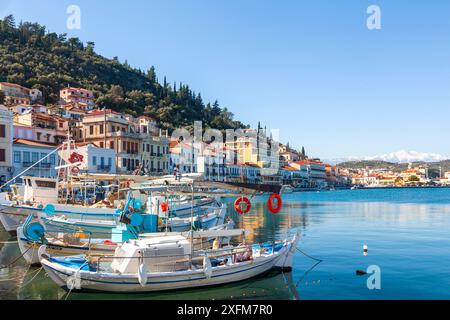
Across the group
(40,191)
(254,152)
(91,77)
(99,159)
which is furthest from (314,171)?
(40,191)

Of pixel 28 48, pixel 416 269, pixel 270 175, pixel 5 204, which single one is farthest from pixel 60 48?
pixel 416 269

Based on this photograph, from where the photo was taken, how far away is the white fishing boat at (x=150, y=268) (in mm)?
13844

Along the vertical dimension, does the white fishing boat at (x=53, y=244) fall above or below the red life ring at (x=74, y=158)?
below

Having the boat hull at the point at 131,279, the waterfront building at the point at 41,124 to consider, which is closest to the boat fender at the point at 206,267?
the boat hull at the point at 131,279

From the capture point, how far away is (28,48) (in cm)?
10850

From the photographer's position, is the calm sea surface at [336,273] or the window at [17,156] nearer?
the calm sea surface at [336,273]

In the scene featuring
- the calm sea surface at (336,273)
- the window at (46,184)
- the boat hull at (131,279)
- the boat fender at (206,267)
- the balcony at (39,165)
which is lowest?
the calm sea surface at (336,273)

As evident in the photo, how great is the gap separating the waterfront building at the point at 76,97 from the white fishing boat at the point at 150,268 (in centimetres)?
7863

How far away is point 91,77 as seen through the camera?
11838 centimetres

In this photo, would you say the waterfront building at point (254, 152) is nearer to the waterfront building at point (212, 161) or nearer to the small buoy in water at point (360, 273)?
the waterfront building at point (212, 161)

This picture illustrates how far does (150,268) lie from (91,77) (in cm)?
11326

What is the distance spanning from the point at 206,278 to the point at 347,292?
5048 millimetres

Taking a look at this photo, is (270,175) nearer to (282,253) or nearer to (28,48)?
(28,48)

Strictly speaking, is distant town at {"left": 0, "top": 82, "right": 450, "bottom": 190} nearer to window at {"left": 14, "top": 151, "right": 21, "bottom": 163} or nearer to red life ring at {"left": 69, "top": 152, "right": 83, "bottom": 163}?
window at {"left": 14, "top": 151, "right": 21, "bottom": 163}
